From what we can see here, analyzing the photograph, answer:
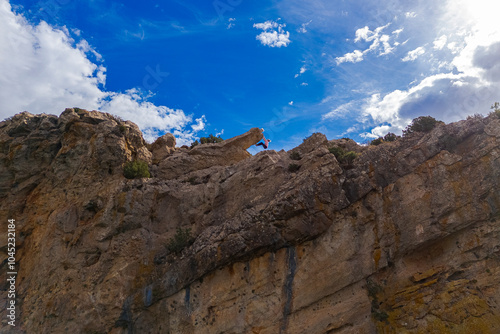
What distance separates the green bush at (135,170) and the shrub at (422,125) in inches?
791

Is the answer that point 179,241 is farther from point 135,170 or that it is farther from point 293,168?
point 293,168

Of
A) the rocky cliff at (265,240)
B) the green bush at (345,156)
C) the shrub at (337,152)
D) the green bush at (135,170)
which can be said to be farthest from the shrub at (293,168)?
the green bush at (135,170)

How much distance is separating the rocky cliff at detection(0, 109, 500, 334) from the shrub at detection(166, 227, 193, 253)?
84 millimetres

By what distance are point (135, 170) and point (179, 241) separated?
281 inches

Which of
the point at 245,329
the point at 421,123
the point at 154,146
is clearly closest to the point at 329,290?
the point at 245,329

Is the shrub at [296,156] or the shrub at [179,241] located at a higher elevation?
the shrub at [296,156]

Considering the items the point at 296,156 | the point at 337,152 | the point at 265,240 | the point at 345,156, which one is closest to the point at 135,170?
the point at 265,240

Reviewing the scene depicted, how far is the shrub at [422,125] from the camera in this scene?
21.4 m

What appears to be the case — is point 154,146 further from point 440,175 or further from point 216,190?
point 440,175

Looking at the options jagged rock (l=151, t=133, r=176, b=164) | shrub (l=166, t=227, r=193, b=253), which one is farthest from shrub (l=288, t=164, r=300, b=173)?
jagged rock (l=151, t=133, r=176, b=164)

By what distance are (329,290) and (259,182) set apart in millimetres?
8777

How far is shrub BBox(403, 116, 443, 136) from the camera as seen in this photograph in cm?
2141

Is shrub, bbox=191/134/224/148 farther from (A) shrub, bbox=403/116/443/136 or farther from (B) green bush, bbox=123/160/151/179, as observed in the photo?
(A) shrub, bbox=403/116/443/136

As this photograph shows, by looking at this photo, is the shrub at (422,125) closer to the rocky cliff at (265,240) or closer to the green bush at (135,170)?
the rocky cliff at (265,240)
